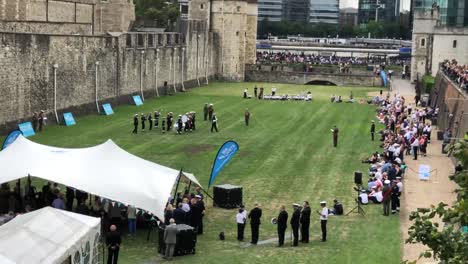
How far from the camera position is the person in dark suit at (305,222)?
1845 centimetres

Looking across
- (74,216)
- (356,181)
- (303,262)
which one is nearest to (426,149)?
(356,181)

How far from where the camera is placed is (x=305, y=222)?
1858 centimetres

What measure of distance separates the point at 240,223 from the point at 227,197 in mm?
3525

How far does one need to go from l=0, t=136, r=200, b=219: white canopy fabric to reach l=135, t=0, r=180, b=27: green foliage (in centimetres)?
8187

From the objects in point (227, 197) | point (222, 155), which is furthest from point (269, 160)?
point (227, 197)

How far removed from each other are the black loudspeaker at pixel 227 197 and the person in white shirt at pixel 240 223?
330 centimetres

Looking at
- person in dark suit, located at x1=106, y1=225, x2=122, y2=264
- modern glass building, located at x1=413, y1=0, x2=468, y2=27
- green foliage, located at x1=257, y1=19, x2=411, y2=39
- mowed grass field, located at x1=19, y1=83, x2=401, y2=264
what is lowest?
mowed grass field, located at x1=19, y1=83, x2=401, y2=264

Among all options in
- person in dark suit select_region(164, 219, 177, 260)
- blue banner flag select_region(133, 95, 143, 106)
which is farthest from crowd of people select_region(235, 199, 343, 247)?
blue banner flag select_region(133, 95, 143, 106)

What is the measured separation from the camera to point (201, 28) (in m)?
67.1

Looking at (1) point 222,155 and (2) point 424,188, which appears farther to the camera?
(2) point 424,188

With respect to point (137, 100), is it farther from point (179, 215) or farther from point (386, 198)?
point (179, 215)

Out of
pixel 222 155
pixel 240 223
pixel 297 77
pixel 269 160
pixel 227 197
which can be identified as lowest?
pixel 269 160

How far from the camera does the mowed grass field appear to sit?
18.1 metres

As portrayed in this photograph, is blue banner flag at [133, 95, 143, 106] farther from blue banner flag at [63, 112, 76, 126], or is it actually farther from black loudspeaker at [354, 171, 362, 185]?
black loudspeaker at [354, 171, 362, 185]
